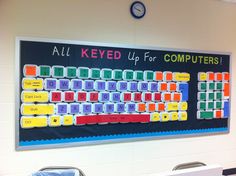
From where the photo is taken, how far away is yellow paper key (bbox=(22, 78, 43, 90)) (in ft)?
7.68

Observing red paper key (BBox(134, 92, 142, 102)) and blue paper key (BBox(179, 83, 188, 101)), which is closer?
red paper key (BBox(134, 92, 142, 102))

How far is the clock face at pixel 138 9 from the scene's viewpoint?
277 cm

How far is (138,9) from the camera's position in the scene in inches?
110

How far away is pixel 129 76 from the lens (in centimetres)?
Result: 276

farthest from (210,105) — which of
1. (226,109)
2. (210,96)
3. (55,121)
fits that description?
(55,121)

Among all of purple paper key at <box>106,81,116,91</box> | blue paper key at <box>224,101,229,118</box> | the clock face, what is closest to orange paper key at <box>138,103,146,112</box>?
purple paper key at <box>106,81,116,91</box>

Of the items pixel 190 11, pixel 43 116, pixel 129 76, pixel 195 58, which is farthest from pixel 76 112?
pixel 190 11

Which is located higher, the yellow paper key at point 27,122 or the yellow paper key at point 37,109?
the yellow paper key at point 37,109

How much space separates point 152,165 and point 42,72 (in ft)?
5.48

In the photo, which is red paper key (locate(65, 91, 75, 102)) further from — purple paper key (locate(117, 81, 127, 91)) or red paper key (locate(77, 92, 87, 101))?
purple paper key (locate(117, 81, 127, 91))

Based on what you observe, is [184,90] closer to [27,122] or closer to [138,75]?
[138,75]

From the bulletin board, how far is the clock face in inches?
14.7

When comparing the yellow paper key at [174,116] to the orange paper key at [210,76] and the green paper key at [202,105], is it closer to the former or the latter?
the green paper key at [202,105]

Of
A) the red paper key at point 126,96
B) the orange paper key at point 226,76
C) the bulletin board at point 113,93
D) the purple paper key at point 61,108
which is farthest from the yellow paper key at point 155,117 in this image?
the orange paper key at point 226,76
